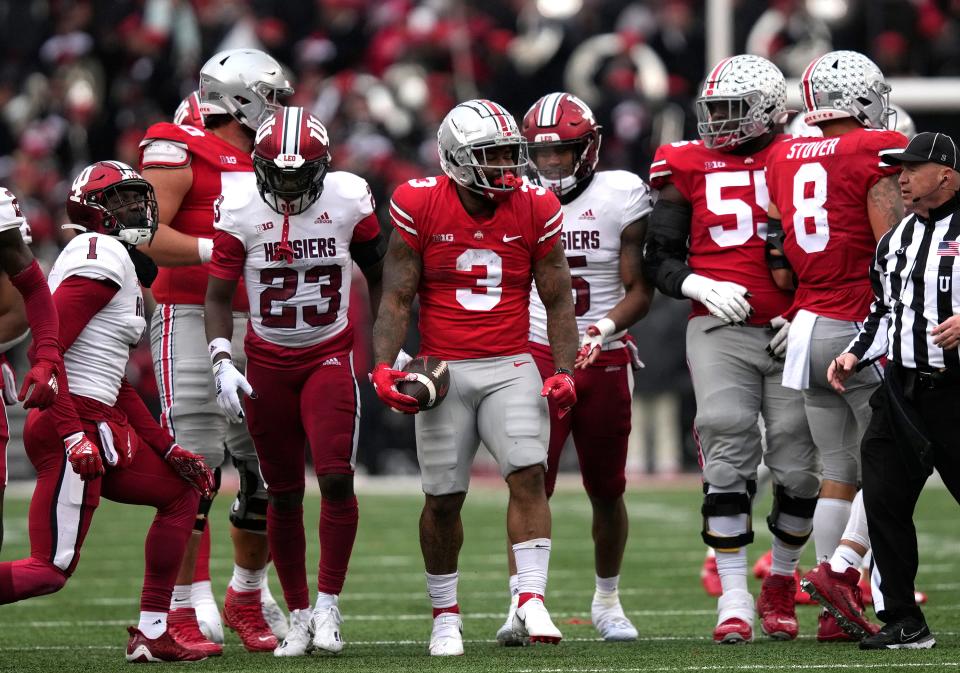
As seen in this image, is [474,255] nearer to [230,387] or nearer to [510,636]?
[230,387]

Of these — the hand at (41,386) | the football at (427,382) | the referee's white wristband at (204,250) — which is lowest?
the football at (427,382)

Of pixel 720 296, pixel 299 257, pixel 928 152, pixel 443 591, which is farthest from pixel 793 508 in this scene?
pixel 299 257

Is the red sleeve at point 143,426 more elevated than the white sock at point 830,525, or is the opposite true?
the red sleeve at point 143,426

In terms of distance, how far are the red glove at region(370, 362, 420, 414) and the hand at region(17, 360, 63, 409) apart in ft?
3.55

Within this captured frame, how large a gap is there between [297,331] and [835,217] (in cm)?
202

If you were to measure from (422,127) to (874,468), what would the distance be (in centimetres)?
1242

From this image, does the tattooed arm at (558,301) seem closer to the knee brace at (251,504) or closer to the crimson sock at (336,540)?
the crimson sock at (336,540)

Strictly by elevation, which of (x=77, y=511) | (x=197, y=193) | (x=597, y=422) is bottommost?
(x=597, y=422)

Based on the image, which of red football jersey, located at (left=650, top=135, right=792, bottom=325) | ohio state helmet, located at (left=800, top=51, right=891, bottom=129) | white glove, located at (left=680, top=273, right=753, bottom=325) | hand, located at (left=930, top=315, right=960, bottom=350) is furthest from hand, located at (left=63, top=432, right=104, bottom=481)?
ohio state helmet, located at (left=800, top=51, right=891, bottom=129)

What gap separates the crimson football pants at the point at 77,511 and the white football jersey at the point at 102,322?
169mm

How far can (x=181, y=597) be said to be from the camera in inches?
264

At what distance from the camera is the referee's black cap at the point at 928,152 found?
19.3ft

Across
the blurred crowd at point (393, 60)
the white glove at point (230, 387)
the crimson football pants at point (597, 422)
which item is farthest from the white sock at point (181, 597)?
the blurred crowd at point (393, 60)

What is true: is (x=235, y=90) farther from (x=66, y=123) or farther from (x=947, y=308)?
(x=66, y=123)
